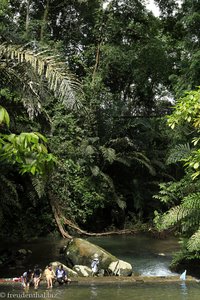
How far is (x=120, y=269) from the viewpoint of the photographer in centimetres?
1059

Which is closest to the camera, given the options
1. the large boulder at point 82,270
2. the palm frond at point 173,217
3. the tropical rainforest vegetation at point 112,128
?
the palm frond at point 173,217

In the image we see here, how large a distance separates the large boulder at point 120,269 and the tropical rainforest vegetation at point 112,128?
1526mm

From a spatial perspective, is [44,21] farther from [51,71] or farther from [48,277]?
[51,71]

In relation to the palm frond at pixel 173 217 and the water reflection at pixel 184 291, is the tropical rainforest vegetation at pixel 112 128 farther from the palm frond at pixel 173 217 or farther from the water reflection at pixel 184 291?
the water reflection at pixel 184 291

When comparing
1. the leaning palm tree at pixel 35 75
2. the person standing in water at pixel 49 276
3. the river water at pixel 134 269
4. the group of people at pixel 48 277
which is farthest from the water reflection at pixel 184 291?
the leaning palm tree at pixel 35 75

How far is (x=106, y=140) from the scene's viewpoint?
68.2 ft

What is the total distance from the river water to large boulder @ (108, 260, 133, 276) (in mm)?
569

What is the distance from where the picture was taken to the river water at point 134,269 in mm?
8445

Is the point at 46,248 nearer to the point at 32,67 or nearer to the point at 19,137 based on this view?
the point at 32,67

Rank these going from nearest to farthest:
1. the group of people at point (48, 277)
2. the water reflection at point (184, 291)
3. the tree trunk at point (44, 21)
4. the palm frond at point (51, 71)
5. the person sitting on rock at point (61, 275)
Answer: the palm frond at point (51, 71) → the water reflection at point (184, 291) → the group of people at point (48, 277) → the person sitting on rock at point (61, 275) → the tree trunk at point (44, 21)

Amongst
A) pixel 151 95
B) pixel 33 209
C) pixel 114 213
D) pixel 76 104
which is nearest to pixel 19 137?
pixel 76 104

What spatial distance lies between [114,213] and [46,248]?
20.9 ft

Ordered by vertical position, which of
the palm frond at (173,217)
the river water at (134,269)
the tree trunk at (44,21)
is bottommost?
the river water at (134,269)

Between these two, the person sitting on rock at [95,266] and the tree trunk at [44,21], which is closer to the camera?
the person sitting on rock at [95,266]
